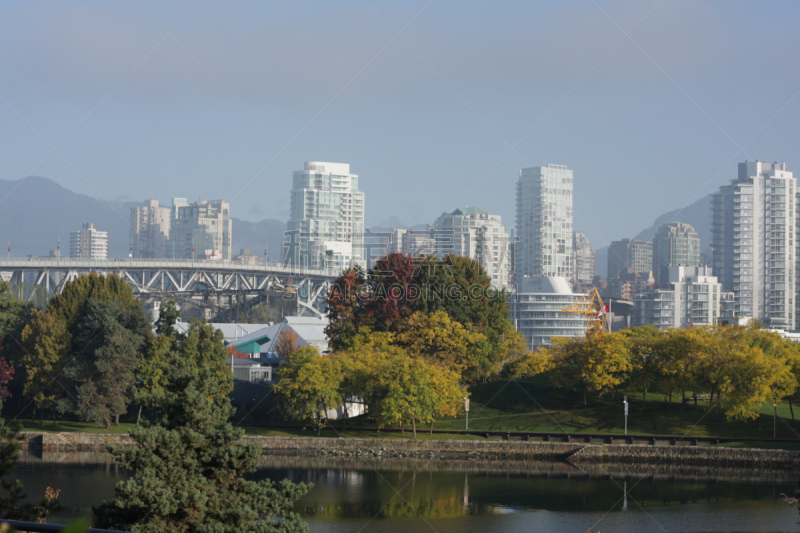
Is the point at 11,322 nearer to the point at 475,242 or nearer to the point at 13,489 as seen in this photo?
the point at 13,489

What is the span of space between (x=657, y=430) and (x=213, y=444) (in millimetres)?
31355

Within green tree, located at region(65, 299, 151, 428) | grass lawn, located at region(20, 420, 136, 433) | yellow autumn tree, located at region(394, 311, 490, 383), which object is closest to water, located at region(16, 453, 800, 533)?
grass lawn, located at region(20, 420, 136, 433)

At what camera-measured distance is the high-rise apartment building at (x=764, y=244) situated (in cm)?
15100

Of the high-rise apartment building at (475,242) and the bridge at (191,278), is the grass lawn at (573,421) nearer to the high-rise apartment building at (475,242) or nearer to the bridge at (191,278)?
the bridge at (191,278)

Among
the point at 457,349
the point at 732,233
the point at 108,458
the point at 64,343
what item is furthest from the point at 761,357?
the point at 732,233

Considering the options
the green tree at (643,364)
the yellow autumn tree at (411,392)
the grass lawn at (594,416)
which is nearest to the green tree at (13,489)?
the yellow autumn tree at (411,392)

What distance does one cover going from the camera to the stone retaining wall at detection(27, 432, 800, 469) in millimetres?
38781

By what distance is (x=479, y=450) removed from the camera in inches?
1634

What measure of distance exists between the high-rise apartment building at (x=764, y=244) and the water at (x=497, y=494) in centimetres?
12382

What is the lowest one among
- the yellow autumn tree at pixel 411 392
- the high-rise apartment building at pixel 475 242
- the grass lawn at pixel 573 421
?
the grass lawn at pixel 573 421

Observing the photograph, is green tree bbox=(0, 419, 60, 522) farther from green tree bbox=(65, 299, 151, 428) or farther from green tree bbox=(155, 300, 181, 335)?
green tree bbox=(155, 300, 181, 335)

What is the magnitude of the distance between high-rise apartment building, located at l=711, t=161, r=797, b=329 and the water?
12382 centimetres

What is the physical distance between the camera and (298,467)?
3816 cm

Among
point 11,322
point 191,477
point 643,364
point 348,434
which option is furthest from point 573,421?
point 11,322
